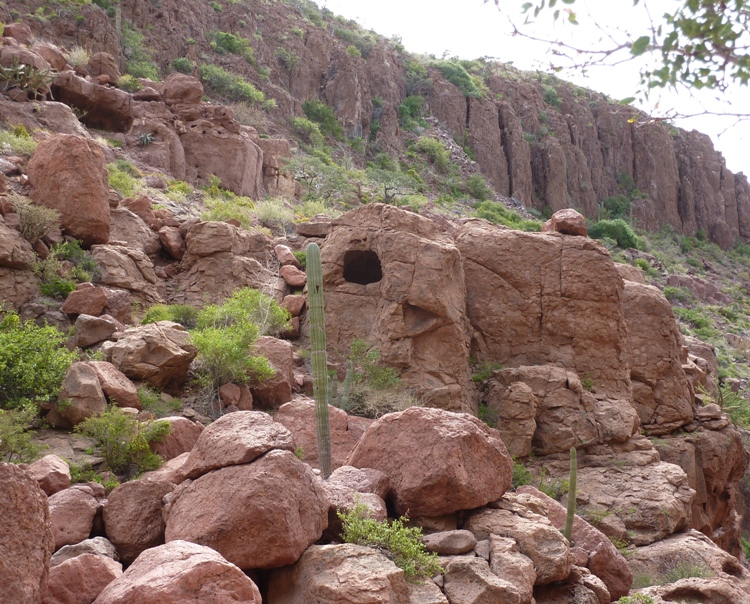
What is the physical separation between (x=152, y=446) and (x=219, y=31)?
33636 millimetres

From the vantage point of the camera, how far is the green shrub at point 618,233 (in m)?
42.0

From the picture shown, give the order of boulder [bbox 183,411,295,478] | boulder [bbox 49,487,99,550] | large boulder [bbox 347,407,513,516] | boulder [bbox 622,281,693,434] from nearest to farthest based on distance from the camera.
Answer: boulder [bbox 183,411,295,478]
boulder [bbox 49,487,99,550]
large boulder [bbox 347,407,513,516]
boulder [bbox 622,281,693,434]

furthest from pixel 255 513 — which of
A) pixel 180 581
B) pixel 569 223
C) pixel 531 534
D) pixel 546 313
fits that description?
pixel 569 223

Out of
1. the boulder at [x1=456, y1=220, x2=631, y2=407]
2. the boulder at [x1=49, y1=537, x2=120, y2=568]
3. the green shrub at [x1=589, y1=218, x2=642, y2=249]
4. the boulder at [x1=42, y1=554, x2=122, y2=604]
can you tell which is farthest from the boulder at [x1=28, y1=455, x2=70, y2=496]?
the green shrub at [x1=589, y1=218, x2=642, y2=249]

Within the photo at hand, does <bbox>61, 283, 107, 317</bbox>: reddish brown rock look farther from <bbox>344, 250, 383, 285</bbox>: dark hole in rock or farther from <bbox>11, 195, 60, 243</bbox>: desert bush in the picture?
<bbox>344, 250, 383, 285</bbox>: dark hole in rock

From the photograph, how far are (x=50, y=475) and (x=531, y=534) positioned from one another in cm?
419

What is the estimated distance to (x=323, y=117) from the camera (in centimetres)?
3875

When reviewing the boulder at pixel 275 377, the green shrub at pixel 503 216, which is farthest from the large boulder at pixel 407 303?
the green shrub at pixel 503 216

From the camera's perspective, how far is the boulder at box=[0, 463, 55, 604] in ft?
11.3

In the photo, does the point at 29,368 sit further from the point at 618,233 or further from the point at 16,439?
the point at 618,233

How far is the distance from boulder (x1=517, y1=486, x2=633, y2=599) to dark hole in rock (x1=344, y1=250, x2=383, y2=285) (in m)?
6.83

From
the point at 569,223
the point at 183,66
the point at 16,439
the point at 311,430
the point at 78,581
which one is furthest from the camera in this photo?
the point at 183,66

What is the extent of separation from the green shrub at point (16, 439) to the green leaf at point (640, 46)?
606 cm

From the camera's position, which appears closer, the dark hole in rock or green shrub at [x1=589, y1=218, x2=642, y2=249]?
the dark hole in rock
